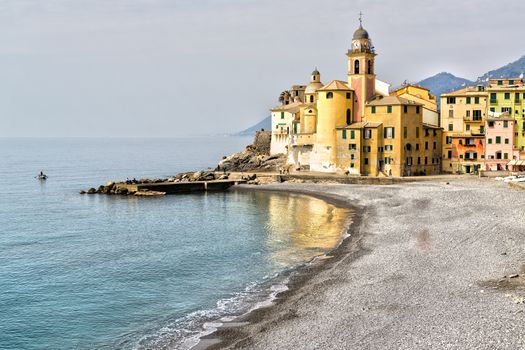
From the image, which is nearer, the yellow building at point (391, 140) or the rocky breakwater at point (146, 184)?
the yellow building at point (391, 140)

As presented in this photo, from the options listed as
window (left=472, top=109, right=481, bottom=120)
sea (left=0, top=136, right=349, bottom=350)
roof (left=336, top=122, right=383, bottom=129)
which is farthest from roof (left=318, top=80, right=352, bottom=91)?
sea (left=0, top=136, right=349, bottom=350)

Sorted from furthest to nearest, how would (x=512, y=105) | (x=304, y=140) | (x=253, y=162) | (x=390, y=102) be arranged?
(x=253, y=162) → (x=304, y=140) → (x=512, y=105) → (x=390, y=102)

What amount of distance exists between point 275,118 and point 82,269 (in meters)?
70.7

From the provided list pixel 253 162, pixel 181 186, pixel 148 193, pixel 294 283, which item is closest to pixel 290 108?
pixel 253 162

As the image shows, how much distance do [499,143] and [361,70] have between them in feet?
67.9

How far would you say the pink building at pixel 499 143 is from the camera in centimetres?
8162

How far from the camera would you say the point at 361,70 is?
88125 millimetres

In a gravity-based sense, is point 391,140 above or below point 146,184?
above

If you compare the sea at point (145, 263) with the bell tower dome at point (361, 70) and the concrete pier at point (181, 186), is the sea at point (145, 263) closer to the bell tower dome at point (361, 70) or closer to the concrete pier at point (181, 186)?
the concrete pier at point (181, 186)

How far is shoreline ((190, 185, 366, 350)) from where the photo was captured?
1081 inches

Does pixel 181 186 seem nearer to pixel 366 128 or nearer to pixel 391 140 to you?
pixel 366 128

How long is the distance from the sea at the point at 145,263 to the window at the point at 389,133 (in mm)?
15546

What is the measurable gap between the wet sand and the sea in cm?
238

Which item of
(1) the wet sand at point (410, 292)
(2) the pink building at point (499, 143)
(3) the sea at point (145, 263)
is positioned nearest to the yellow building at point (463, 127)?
(2) the pink building at point (499, 143)
